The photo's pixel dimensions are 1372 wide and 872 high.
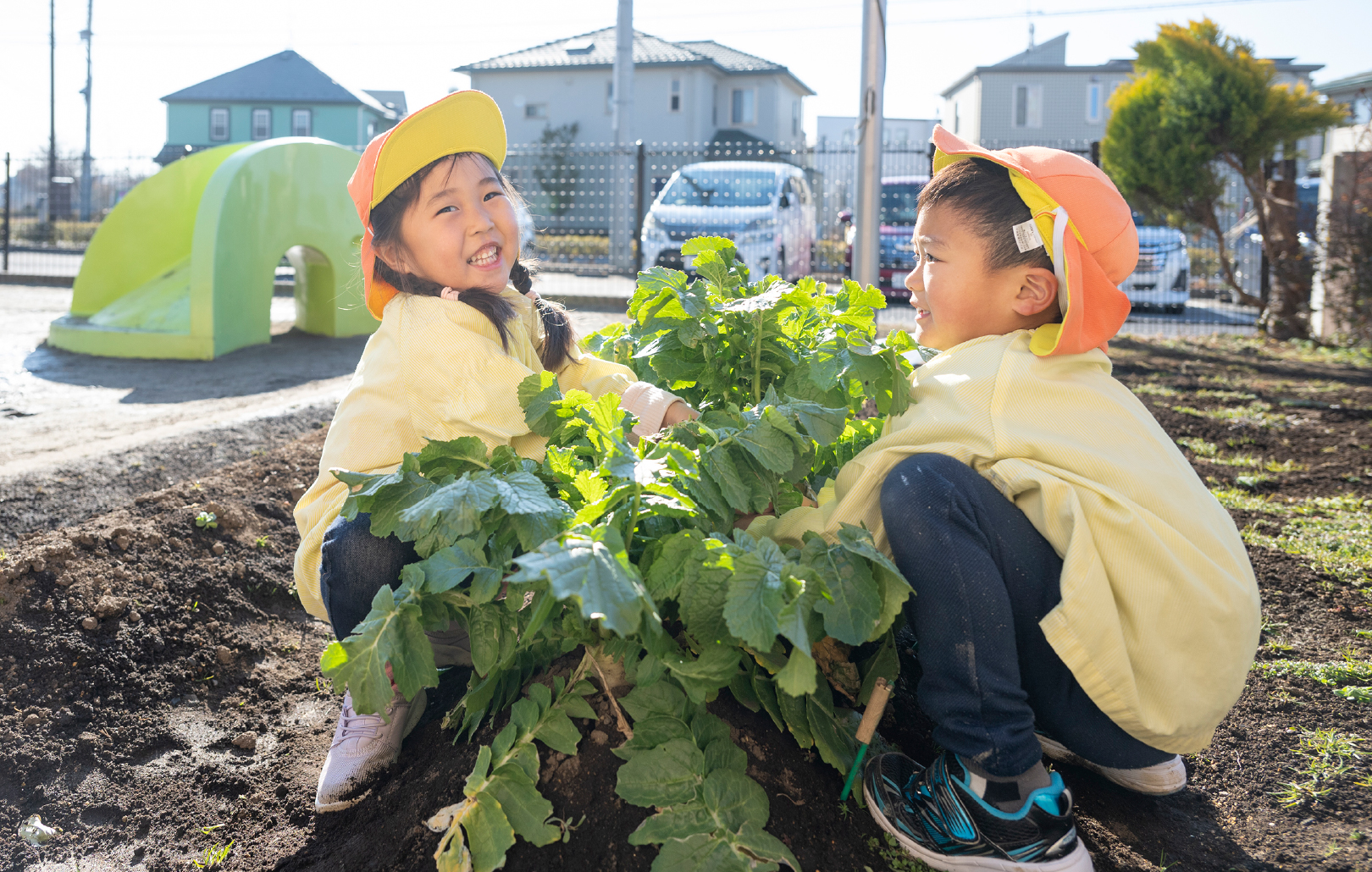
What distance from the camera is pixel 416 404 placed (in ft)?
6.27

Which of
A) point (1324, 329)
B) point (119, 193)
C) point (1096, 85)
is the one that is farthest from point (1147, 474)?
point (1096, 85)

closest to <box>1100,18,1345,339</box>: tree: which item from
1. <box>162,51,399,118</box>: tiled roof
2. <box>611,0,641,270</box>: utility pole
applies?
<box>611,0,641,270</box>: utility pole

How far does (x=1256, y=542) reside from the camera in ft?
10.1

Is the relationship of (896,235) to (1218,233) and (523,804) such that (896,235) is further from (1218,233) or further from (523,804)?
(523,804)

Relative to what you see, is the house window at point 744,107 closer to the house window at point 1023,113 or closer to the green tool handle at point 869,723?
the house window at point 1023,113

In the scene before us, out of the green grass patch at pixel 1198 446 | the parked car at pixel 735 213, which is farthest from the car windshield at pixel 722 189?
the green grass patch at pixel 1198 446

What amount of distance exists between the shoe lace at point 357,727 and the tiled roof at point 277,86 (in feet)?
136

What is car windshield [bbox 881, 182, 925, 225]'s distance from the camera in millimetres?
11945

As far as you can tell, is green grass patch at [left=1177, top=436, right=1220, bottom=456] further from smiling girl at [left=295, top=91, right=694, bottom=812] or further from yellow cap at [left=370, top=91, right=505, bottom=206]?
yellow cap at [left=370, top=91, right=505, bottom=206]

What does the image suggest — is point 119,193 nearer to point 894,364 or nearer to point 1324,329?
point 1324,329

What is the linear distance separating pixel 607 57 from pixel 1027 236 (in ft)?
115

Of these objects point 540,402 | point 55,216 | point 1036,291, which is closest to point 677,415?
point 540,402

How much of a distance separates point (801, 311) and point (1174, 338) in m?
8.44

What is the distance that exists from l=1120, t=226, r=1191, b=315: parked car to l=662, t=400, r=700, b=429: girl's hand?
1096cm
